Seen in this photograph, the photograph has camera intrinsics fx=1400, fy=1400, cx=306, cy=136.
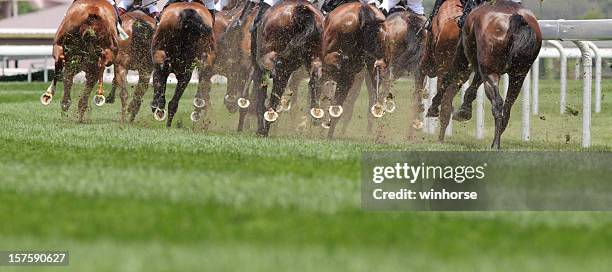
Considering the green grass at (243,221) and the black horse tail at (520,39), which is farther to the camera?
the black horse tail at (520,39)

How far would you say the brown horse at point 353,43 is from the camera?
1509 cm

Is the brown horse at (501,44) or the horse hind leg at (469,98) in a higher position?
the brown horse at (501,44)

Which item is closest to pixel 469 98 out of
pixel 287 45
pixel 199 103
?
pixel 287 45

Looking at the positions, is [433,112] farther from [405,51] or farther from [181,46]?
[181,46]

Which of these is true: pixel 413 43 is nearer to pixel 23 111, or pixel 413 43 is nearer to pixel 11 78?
pixel 23 111

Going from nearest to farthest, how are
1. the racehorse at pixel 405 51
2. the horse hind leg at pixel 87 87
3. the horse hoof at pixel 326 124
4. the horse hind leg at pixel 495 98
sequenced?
the horse hind leg at pixel 495 98 < the racehorse at pixel 405 51 < the horse hoof at pixel 326 124 < the horse hind leg at pixel 87 87

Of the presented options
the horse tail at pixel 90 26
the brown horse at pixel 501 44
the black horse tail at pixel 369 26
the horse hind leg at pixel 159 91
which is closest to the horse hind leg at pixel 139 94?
the horse hind leg at pixel 159 91

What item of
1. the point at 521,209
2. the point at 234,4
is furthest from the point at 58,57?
the point at 521,209

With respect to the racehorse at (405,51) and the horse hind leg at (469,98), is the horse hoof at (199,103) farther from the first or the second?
the horse hind leg at (469,98)

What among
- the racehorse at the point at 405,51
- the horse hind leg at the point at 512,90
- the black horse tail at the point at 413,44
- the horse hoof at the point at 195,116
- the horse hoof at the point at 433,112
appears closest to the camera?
the horse hind leg at the point at 512,90

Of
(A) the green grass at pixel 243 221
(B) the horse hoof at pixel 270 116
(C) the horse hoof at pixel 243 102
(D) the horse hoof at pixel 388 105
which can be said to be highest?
(A) the green grass at pixel 243 221

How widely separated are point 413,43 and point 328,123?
4.40ft

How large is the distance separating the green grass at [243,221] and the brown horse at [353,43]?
3.55 metres

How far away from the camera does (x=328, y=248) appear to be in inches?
251
